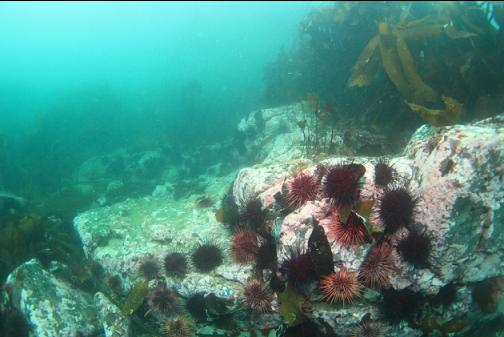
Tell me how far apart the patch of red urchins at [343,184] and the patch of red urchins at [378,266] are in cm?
80

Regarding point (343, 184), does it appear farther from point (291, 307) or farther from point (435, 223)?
point (291, 307)

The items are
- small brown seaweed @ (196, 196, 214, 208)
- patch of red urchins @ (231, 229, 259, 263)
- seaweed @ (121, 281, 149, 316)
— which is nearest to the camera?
patch of red urchins @ (231, 229, 259, 263)

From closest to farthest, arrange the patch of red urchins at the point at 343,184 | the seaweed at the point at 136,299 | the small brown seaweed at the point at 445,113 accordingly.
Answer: the patch of red urchins at the point at 343,184
the small brown seaweed at the point at 445,113
the seaweed at the point at 136,299

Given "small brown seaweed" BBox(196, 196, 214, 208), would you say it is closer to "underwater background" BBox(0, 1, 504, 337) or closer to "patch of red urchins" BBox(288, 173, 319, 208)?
"underwater background" BBox(0, 1, 504, 337)

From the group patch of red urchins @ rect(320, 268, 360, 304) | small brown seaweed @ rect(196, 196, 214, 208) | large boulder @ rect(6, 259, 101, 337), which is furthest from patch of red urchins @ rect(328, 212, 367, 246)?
large boulder @ rect(6, 259, 101, 337)

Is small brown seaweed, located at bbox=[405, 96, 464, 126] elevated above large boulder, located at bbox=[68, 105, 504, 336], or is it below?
above

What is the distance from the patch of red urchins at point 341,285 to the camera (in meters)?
4.61

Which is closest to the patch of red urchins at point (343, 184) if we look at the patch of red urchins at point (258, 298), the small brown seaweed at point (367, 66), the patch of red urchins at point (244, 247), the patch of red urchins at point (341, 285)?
the patch of red urchins at point (341, 285)

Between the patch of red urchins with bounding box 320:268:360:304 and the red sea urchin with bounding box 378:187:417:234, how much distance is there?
3.05 feet

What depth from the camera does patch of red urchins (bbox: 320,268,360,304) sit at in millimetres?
4605

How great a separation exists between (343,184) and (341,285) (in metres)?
1.46

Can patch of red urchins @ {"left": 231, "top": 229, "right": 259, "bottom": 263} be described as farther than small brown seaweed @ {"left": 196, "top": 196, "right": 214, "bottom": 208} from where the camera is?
No

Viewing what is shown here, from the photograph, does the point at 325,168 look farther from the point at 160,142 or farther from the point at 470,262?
the point at 160,142

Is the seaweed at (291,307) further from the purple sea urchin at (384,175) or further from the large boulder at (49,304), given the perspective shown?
the large boulder at (49,304)
